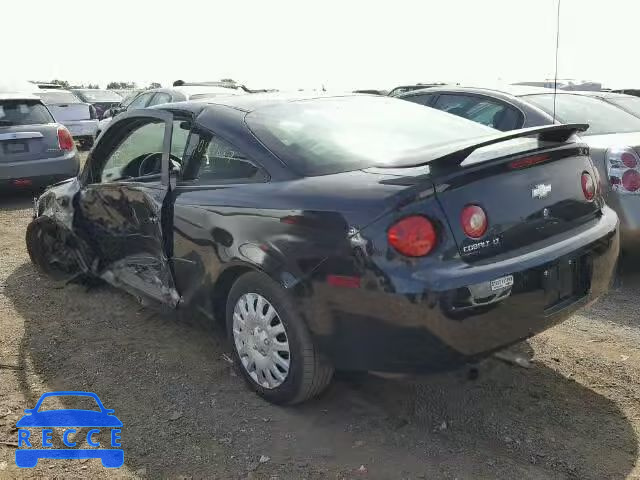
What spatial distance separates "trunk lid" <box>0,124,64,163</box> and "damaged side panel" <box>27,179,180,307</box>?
3.56 metres

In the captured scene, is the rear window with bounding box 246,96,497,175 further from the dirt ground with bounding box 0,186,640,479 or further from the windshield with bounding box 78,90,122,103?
the windshield with bounding box 78,90,122,103

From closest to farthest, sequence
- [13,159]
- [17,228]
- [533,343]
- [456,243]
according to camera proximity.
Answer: [456,243], [533,343], [17,228], [13,159]

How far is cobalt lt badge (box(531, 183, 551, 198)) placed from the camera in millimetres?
2766

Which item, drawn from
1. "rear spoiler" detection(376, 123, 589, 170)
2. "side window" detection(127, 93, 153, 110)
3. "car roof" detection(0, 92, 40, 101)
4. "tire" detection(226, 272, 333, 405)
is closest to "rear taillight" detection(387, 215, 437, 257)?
"rear spoiler" detection(376, 123, 589, 170)

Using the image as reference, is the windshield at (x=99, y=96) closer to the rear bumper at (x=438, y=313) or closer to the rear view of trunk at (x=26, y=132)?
the rear view of trunk at (x=26, y=132)

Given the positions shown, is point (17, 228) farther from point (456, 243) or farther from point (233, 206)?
point (456, 243)

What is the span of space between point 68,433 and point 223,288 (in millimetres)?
1013

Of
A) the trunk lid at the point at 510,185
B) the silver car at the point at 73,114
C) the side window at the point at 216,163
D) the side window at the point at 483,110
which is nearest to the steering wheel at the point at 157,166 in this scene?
the side window at the point at 216,163

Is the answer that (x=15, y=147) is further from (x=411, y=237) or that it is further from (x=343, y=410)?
(x=411, y=237)

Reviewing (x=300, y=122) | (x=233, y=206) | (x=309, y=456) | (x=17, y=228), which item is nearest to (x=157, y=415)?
(x=309, y=456)

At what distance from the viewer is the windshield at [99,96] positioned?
19977 mm

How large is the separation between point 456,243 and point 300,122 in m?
1.21

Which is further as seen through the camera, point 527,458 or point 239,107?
point 239,107

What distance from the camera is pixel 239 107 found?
11.4 ft
